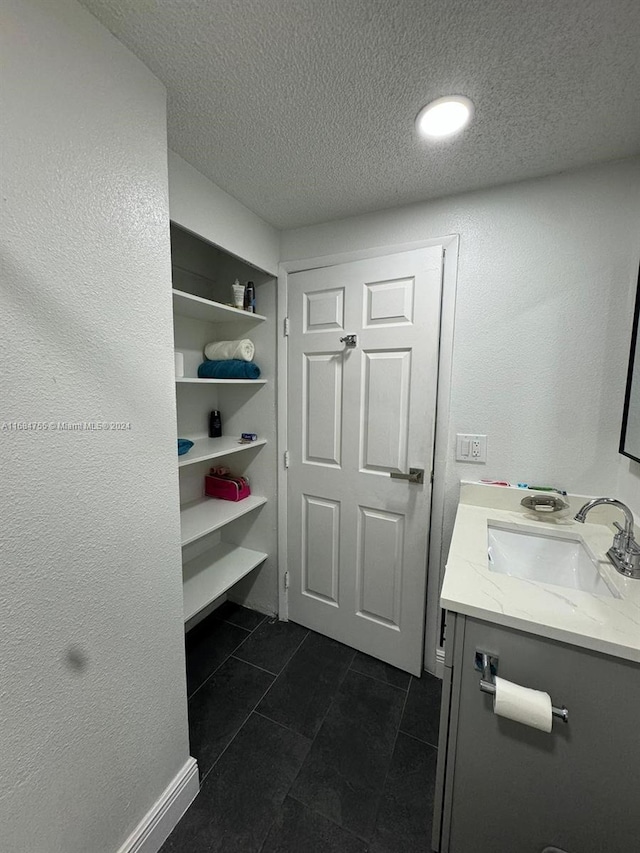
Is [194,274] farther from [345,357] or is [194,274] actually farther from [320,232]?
[345,357]

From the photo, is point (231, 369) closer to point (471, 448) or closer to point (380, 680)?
point (471, 448)

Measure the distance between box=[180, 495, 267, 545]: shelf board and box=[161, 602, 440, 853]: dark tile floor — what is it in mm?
716

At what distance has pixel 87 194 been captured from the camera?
78 centimetres

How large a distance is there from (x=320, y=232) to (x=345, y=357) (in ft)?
2.21

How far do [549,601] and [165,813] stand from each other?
4.35 feet

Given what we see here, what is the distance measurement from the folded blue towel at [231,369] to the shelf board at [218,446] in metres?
0.37

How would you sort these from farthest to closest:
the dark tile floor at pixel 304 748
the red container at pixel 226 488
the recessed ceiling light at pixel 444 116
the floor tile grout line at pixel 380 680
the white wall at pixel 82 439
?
the red container at pixel 226 488 → the floor tile grout line at pixel 380 680 → the dark tile floor at pixel 304 748 → the recessed ceiling light at pixel 444 116 → the white wall at pixel 82 439

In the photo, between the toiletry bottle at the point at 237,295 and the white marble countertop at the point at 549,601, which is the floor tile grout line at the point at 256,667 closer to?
the white marble countertop at the point at 549,601

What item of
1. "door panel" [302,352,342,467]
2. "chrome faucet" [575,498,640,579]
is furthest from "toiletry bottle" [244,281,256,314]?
"chrome faucet" [575,498,640,579]

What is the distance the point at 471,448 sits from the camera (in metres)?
1.52

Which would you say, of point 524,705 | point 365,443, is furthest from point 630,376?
point 524,705

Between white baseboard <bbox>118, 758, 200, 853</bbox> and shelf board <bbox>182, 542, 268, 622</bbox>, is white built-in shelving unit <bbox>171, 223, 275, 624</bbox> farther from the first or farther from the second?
white baseboard <bbox>118, 758, 200, 853</bbox>

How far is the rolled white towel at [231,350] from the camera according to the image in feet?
5.76

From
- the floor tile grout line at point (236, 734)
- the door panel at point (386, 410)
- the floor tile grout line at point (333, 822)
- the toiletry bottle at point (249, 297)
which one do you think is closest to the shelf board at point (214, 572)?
the floor tile grout line at point (236, 734)
